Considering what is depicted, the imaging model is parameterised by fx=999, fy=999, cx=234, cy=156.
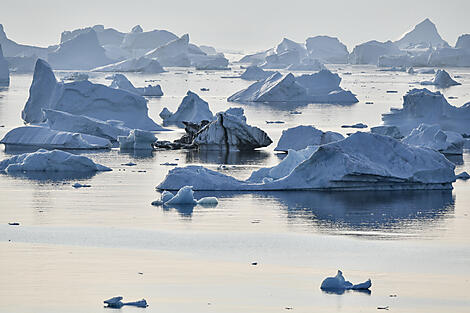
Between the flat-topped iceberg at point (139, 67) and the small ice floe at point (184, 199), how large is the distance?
6282 cm

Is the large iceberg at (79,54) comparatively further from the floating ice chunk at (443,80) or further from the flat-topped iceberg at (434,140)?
the flat-topped iceberg at (434,140)

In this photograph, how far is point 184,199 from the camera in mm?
13086

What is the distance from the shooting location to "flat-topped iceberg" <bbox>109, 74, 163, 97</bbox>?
36.0m

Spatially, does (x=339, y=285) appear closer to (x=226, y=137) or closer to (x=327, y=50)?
(x=226, y=137)

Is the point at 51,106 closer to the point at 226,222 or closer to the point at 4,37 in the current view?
the point at 226,222

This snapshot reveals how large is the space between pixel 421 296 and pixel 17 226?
532cm

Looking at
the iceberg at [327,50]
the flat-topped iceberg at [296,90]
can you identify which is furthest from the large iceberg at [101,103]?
the iceberg at [327,50]

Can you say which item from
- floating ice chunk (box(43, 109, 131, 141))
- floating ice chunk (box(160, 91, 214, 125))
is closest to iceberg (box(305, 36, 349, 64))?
floating ice chunk (box(160, 91, 214, 125))

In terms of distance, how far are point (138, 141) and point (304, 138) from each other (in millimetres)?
3646

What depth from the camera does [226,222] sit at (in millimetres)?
11938

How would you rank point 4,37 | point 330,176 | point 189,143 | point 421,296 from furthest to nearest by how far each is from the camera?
point 4,37 → point 189,143 → point 330,176 → point 421,296

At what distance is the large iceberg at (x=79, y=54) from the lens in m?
80.5

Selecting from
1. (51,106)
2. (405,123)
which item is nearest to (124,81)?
(51,106)

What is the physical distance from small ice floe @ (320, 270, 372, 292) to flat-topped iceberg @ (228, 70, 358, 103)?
31.3 metres
